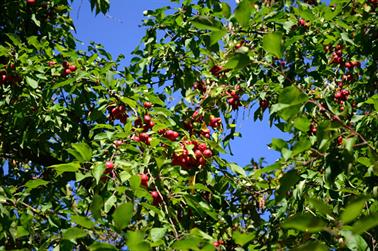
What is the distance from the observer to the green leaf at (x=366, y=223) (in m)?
0.96

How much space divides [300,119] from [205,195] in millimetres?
1493

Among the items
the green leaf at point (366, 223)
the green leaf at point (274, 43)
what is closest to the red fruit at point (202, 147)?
the green leaf at point (274, 43)

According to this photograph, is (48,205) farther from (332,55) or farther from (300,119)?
(332,55)

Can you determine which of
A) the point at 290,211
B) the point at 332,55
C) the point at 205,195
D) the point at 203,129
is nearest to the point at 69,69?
the point at 203,129

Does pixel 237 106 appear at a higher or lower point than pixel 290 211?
higher

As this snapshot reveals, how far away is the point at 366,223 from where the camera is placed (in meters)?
0.97

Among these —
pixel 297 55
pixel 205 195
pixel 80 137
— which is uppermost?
pixel 297 55

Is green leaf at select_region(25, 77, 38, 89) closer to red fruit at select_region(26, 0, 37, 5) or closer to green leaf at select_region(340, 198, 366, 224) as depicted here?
red fruit at select_region(26, 0, 37, 5)

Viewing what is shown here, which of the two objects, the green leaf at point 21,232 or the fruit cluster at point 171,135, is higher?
the fruit cluster at point 171,135

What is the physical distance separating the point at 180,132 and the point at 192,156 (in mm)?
349

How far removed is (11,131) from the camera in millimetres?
3586

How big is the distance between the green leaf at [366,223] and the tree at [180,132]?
0.18 feet

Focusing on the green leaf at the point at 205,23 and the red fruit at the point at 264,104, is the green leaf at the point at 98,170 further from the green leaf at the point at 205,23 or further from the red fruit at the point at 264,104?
the red fruit at the point at 264,104

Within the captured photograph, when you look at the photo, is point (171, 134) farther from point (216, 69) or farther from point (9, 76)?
point (9, 76)
